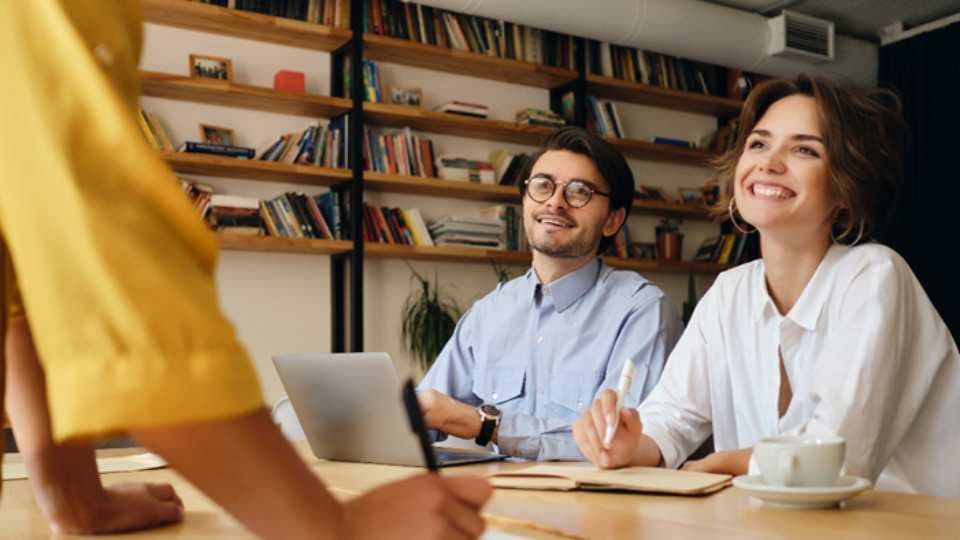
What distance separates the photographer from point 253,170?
160 inches

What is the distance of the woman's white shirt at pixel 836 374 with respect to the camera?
144 centimetres

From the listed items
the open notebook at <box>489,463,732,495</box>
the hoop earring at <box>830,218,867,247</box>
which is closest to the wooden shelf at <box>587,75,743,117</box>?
the hoop earring at <box>830,218,867,247</box>

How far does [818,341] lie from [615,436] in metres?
0.50

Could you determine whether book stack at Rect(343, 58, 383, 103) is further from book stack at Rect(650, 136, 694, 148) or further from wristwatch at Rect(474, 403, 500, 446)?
wristwatch at Rect(474, 403, 500, 446)

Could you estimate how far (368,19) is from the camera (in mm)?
4430

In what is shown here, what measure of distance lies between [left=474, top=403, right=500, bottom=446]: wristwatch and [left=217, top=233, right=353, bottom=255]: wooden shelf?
90.8 inches

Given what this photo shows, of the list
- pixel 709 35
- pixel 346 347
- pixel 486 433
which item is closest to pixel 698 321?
pixel 486 433

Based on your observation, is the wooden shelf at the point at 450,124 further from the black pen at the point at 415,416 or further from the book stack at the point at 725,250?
the black pen at the point at 415,416

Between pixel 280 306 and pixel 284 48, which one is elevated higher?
pixel 284 48

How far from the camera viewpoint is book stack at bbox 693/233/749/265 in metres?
5.48

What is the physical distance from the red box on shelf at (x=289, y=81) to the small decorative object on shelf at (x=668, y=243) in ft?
7.65

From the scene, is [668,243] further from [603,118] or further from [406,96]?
[406,96]

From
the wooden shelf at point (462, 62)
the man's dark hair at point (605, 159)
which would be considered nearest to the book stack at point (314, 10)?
the wooden shelf at point (462, 62)

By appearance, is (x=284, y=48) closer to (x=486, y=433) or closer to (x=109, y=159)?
(x=486, y=433)
